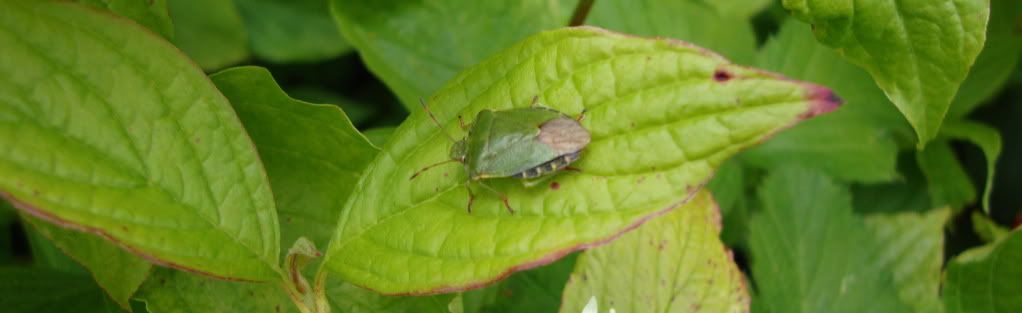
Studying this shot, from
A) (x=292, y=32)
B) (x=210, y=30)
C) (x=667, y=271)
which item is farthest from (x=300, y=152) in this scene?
(x=292, y=32)

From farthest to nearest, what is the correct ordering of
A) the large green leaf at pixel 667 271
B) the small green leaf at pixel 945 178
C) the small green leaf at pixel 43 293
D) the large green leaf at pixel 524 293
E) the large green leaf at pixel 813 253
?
the small green leaf at pixel 945 178, the large green leaf at pixel 813 253, the large green leaf at pixel 524 293, the small green leaf at pixel 43 293, the large green leaf at pixel 667 271

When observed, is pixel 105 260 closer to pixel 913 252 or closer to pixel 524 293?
pixel 524 293

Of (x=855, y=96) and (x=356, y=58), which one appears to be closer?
(x=855, y=96)

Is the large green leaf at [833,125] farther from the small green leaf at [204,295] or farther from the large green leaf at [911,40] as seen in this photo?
Result: the small green leaf at [204,295]

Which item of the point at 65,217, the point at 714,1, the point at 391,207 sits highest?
the point at 65,217

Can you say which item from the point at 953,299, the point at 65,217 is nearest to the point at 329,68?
the point at 65,217

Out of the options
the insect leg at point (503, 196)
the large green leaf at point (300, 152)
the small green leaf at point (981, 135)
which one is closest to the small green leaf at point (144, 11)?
the large green leaf at point (300, 152)

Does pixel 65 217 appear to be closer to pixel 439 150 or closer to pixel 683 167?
pixel 439 150
